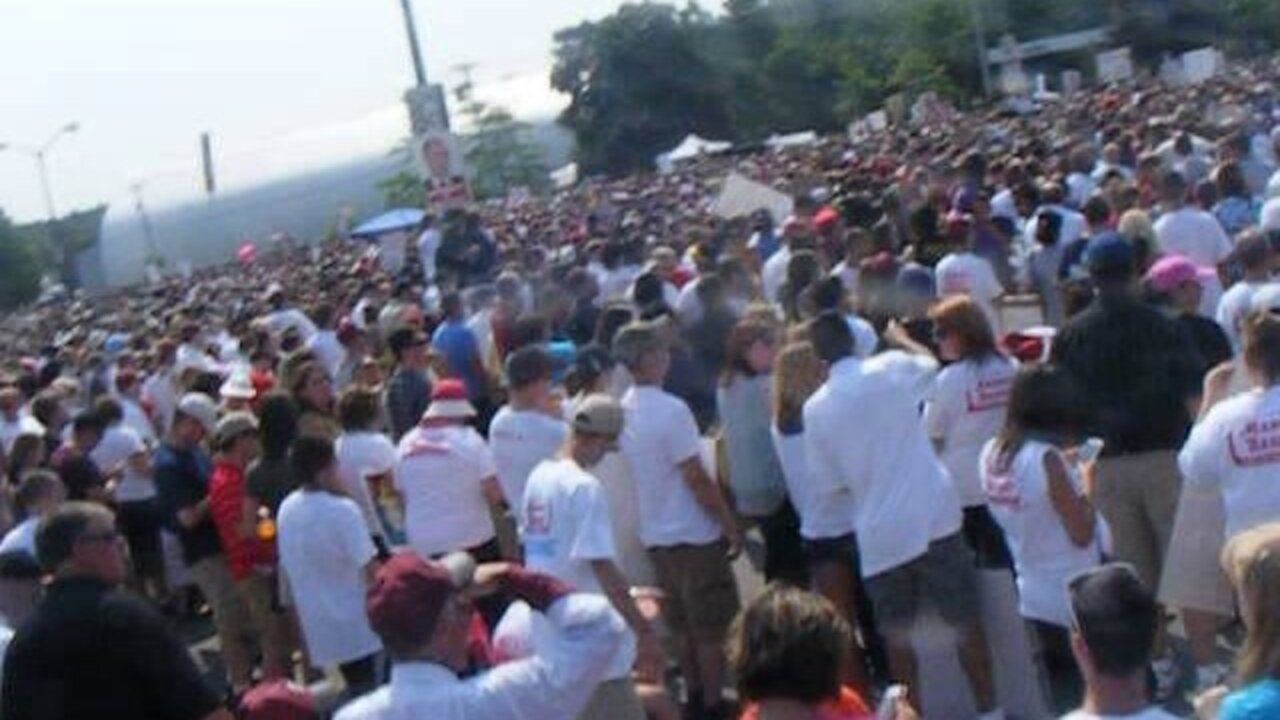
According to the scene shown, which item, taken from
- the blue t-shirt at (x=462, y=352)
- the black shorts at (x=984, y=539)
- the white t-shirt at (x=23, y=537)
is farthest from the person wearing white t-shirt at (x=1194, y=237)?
the white t-shirt at (x=23, y=537)

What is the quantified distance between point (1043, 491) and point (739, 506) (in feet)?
7.25

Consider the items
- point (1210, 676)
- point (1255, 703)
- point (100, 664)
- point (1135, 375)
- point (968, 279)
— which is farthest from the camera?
point (968, 279)

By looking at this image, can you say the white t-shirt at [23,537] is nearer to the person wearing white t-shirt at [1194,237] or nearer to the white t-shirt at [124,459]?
the white t-shirt at [124,459]

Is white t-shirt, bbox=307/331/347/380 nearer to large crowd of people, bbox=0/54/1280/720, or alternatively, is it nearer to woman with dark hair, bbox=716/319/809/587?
large crowd of people, bbox=0/54/1280/720

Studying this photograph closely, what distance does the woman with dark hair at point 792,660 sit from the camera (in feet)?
13.5

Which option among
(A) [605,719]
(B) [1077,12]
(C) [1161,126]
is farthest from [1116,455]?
(B) [1077,12]

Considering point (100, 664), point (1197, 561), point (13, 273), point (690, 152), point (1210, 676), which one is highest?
point (100, 664)

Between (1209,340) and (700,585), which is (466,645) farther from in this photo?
(1209,340)

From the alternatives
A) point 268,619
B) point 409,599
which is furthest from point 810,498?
point 409,599

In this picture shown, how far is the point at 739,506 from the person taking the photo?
8.63 metres

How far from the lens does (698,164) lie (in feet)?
166

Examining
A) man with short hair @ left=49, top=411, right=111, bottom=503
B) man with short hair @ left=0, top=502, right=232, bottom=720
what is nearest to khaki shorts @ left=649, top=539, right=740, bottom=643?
man with short hair @ left=0, top=502, right=232, bottom=720

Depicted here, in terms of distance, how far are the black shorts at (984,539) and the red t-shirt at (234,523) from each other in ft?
10.7

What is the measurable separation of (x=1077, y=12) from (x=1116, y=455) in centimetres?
5384
